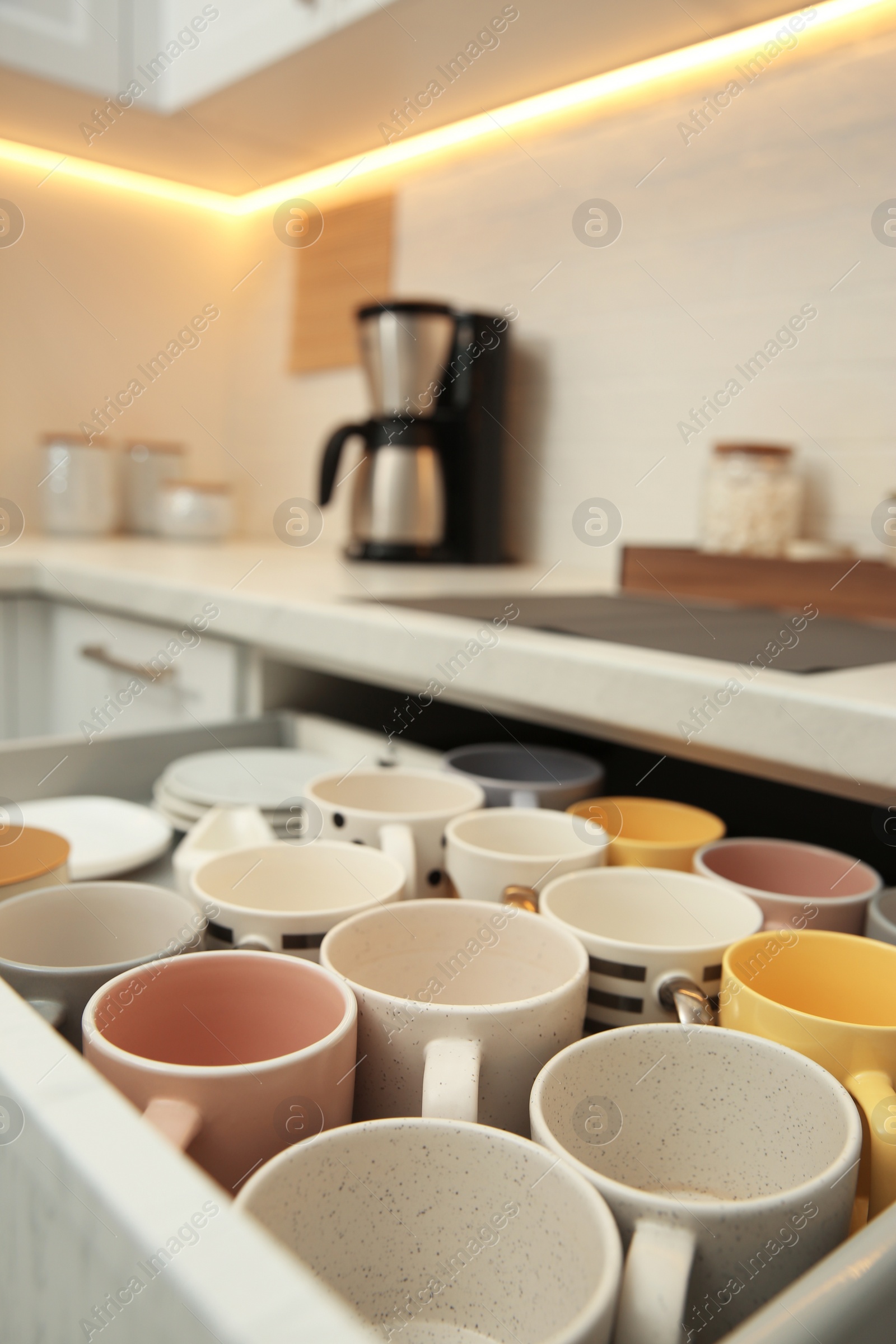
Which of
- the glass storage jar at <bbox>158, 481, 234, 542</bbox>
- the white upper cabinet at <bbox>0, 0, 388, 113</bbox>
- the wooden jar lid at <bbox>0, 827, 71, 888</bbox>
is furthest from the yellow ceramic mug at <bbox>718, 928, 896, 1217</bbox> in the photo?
the glass storage jar at <bbox>158, 481, 234, 542</bbox>

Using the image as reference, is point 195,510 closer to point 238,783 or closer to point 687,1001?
point 238,783

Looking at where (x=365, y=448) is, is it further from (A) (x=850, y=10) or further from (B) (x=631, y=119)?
(A) (x=850, y=10)

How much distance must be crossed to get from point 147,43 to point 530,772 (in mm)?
1406

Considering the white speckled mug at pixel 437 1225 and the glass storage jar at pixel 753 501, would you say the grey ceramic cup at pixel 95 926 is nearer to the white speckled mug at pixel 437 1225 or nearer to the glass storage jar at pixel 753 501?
the white speckled mug at pixel 437 1225

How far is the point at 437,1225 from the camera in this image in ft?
1.11

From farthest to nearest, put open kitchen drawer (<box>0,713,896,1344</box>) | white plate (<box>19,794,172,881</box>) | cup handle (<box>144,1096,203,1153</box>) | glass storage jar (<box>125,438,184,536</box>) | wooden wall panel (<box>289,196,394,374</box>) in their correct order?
1. glass storage jar (<box>125,438,184,536</box>)
2. wooden wall panel (<box>289,196,394,374</box>)
3. white plate (<box>19,794,172,881</box>)
4. cup handle (<box>144,1096,203,1153</box>)
5. open kitchen drawer (<box>0,713,896,1344</box>)

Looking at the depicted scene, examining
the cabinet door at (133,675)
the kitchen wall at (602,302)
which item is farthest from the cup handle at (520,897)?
the kitchen wall at (602,302)

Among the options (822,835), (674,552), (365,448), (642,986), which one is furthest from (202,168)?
(642,986)

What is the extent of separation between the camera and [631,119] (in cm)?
135

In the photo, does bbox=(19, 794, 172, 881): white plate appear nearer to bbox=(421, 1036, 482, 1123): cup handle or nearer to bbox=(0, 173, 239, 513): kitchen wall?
bbox=(421, 1036, 482, 1123): cup handle

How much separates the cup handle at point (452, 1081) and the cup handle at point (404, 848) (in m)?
0.18

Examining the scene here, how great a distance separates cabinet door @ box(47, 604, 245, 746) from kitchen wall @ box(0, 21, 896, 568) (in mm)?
620

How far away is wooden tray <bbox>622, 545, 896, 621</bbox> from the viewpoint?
931mm

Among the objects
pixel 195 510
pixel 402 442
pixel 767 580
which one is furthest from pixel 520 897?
pixel 195 510
